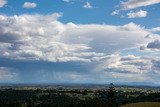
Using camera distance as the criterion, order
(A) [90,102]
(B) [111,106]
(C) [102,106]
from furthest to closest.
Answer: (A) [90,102], (C) [102,106], (B) [111,106]

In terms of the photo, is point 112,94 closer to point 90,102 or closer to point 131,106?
point 90,102

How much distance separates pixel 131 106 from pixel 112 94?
2283 inches

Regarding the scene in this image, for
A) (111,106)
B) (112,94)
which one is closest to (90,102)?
(112,94)

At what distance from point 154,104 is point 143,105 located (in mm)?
3175

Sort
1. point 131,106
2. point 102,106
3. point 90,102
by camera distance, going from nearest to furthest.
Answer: point 131,106, point 102,106, point 90,102

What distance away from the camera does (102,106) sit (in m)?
148

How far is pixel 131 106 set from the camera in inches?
3647

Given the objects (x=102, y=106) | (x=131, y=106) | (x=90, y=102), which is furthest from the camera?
(x=90, y=102)

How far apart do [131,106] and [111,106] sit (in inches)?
1738

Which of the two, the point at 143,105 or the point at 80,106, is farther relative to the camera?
the point at 80,106

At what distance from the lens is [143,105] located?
9475cm

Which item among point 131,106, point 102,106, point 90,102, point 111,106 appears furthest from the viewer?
point 90,102

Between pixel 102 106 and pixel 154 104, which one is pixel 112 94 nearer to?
pixel 102 106

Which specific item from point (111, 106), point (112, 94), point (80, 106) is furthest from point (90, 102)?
point (111, 106)
